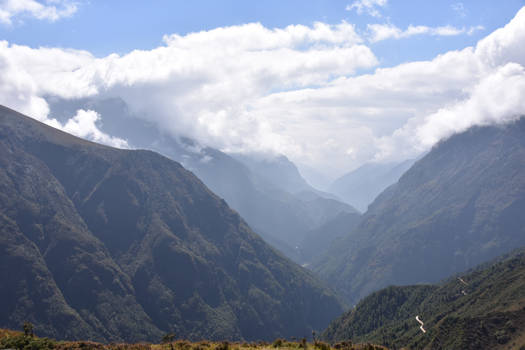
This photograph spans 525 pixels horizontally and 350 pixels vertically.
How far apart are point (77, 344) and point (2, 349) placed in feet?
31.9

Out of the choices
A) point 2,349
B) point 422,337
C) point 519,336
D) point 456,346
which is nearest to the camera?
point 2,349

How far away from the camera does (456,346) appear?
148875mm

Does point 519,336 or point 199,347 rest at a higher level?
point 199,347

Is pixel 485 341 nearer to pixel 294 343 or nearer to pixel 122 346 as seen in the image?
pixel 294 343

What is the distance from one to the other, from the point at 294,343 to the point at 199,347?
1236 centimetres

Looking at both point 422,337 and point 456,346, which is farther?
point 422,337

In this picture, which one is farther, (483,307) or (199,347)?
(483,307)

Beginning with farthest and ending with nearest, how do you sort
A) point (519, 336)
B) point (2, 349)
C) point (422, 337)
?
1. point (422, 337)
2. point (519, 336)
3. point (2, 349)

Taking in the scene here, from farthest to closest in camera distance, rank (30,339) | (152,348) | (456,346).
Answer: (456,346) → (152,348) → (30,339)

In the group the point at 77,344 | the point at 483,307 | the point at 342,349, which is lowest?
the point at 483,307


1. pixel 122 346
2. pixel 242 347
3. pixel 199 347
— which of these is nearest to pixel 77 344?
pixel 122 346

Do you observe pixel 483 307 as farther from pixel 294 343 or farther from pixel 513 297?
pixel 294 343

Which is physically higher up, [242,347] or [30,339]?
[30,339]

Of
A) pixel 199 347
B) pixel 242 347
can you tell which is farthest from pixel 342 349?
pixel 199 347
